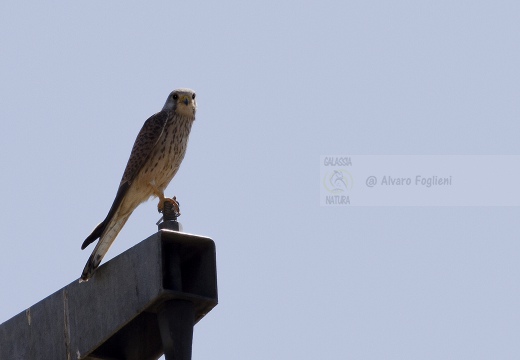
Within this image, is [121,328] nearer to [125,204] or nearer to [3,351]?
[3,351]

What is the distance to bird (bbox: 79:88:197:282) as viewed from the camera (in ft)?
21.7

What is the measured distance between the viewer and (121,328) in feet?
9.66

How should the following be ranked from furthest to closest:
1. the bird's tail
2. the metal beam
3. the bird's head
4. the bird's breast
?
the bird's head, the bird's breast, the bird's tail, the metal beam

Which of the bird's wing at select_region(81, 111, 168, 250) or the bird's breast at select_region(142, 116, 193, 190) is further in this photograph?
the bird's breast at select_region(142, 116, 193, 190)

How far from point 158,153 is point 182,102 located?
2.14 ft

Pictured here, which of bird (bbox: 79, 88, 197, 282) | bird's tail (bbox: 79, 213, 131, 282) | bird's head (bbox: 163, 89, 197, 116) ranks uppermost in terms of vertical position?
bird's head (bbox: 163, 89, 197, 116)

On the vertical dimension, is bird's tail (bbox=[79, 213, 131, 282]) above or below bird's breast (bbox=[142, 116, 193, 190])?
below

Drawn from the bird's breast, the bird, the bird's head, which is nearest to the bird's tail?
the bird

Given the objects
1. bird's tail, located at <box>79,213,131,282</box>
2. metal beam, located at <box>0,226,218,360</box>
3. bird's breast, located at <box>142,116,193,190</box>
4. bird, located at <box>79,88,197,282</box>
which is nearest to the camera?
metal beam, located at <box>0,226,218,360</box>

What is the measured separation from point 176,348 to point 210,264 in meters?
0.33

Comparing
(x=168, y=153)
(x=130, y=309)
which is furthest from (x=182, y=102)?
(x=130, y=309)

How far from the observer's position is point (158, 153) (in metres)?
7.07

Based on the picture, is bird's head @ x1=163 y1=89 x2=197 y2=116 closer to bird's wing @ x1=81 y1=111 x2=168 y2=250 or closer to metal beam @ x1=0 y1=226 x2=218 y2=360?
bird's wing @ x1=81 y1=111 x2=168 y2=250

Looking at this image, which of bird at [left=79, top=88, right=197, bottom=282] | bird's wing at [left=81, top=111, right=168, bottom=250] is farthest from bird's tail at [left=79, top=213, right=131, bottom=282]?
bird's wing at [left=81, top=111, right=168, bottom=250]
